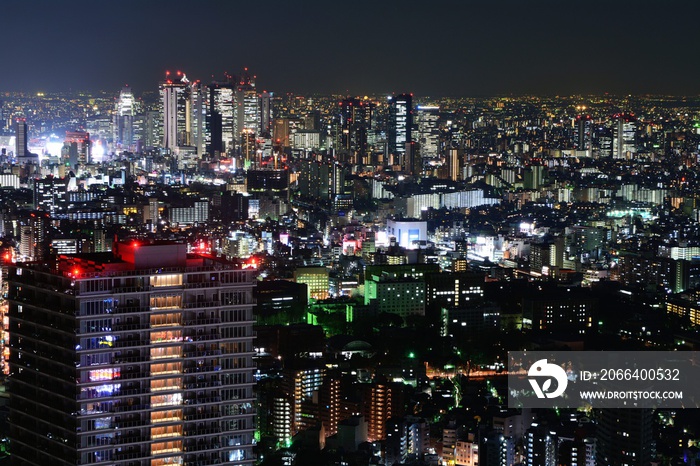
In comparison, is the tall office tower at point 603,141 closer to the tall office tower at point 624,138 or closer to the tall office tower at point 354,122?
the tall office tower at point 624,138

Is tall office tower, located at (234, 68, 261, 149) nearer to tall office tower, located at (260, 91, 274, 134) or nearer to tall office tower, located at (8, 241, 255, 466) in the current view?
tall office tower, located at (260, 91, 274, 134)

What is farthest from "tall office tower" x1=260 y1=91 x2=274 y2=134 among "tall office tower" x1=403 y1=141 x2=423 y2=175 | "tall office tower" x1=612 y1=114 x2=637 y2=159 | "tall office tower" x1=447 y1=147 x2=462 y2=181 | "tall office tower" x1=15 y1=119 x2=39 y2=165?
"tall office tower" x1=612 y1=114 x2=637 y2=159

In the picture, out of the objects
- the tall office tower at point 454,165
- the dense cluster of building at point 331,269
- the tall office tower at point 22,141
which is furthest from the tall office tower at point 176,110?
the tall office tower at point 454,165

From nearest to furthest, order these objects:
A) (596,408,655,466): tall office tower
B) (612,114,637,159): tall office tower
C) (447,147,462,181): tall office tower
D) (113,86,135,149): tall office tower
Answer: (596,408,655,466): tall office tower < (447,147,462,181): tall office tower < (612,114,637,159): tall office tower < (113,86,135,149): tall office tower

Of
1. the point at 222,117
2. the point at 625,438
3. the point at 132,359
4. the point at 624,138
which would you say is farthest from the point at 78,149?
the point at 132,359

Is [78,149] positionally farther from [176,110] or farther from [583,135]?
[583,135]

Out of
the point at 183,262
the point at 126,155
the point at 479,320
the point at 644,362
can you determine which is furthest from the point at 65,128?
the point at 183,262
